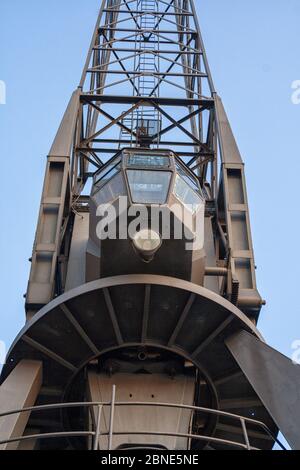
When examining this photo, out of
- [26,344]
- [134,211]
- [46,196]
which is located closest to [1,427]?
[26,344]

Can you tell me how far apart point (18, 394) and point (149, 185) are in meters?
5.12

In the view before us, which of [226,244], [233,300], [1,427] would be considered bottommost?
[1,427]

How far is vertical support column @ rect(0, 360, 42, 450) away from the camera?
12.3 m

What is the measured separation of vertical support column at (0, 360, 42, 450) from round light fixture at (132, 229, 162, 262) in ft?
10.6

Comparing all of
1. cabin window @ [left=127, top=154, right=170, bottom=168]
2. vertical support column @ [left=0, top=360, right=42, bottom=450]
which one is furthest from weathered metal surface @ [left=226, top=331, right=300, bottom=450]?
cabin window @ [left=127, top=154, right=170, bottom=168]

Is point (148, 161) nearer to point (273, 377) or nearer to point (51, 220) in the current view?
point (51, 220)

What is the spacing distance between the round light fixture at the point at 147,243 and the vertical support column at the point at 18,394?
3245 mm

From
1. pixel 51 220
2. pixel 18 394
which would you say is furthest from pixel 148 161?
pixel 18 394

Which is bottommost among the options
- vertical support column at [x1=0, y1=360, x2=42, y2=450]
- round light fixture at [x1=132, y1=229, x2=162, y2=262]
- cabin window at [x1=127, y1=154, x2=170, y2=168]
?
vertical support column at [x1=0, y1=360, x2=42, y2=450]

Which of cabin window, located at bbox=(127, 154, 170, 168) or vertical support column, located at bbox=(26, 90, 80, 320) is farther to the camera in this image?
cabin window, located at bbox=(127, 154, 170, 168)

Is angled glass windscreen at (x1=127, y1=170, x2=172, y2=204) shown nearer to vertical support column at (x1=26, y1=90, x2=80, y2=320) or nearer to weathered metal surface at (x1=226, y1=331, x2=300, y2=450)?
vertical support column at (x1=26, y1=90, x2=80, y2=320)

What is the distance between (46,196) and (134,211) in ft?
13.0
